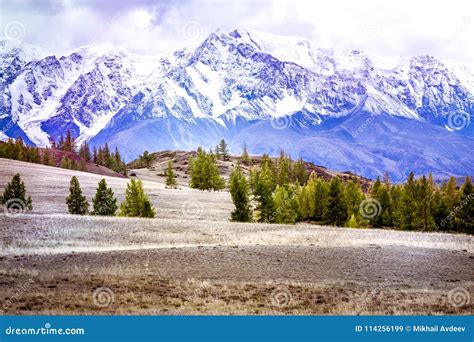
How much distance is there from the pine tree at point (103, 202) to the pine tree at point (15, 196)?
23.5 feet

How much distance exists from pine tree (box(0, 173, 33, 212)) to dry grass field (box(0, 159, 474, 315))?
3857 millimetres

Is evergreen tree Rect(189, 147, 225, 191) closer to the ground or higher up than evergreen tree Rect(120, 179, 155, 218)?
higher up

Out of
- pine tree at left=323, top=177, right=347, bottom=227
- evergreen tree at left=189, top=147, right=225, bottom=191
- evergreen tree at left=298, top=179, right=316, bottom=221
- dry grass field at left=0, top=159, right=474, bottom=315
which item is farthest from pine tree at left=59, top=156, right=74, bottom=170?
dry grass field at left=0, top=159, right=474, bottom=315

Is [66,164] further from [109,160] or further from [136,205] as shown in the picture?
[136,205]

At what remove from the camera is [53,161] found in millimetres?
86000

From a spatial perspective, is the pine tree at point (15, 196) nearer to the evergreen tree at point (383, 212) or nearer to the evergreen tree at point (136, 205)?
the evergreen tree at point (136, 205)

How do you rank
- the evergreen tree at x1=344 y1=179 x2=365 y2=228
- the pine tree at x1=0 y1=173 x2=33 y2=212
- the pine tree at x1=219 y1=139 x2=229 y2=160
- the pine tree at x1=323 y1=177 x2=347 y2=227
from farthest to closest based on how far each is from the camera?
the pine tree at x1=219 y1=139 x2=229 y2=160 → the evergreen tree at x1=344 y1=179 x2=365 y2=228 → the pine tree at x1=323 y1=177 x2=347 y2=227 → the pine tree at x1=0 y1=173 x2=33 y2=212

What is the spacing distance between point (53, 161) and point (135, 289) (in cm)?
6950

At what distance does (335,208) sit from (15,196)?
35970 millimetres

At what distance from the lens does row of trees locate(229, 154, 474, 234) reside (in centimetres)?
5662

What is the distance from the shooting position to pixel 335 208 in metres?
64.3

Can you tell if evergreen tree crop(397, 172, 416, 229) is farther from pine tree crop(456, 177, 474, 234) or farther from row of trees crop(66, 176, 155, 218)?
row of trees crop(66, 176, 155, 218)

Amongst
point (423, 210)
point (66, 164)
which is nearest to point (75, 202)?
point (423, 210)

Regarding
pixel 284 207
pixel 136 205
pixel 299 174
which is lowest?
pixel 284 207
